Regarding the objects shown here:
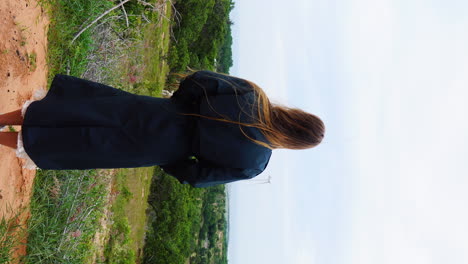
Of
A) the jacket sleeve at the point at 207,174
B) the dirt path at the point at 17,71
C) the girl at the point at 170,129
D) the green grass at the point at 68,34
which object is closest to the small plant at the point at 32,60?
the dirt path at the point at 17,71

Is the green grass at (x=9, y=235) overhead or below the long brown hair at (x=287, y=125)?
below

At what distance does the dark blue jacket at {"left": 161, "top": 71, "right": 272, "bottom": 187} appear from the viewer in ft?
7.86

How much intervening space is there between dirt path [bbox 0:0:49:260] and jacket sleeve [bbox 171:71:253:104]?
188cm

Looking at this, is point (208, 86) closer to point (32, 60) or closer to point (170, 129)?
point (170, 129)

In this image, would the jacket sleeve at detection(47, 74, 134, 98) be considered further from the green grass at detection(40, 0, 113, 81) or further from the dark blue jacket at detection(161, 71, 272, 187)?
the green grass at detection(40, 0, 113, 81)

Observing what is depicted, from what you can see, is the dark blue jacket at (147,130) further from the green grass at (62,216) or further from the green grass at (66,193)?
the green grass at (62,216)

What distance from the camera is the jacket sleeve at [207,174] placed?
259 centimetres

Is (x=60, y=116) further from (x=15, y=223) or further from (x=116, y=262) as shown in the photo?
(x=116, y=262)

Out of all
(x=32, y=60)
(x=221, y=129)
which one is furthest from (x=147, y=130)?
(x=32, y=60)

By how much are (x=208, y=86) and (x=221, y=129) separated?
0.32 metres

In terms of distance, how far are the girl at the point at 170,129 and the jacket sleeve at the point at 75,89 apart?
5.1 inches

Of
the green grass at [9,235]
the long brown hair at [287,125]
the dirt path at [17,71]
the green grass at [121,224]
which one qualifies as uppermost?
the long brown hair at [287,125]

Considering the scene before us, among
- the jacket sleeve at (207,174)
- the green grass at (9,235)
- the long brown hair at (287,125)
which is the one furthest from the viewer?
the green grass at (9,235)

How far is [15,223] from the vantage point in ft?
11.0
